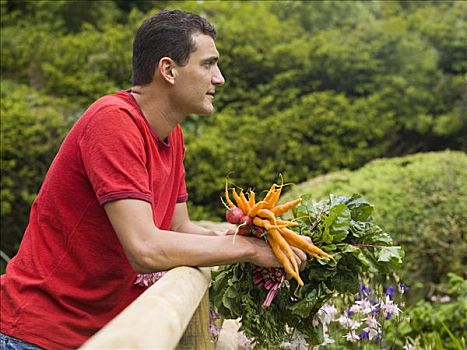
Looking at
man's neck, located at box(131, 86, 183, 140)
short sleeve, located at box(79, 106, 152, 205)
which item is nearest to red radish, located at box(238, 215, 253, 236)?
short sleeve, located at box(79, 106, 152, 205)

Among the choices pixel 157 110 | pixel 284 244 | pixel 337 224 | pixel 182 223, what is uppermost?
pixel 157 110

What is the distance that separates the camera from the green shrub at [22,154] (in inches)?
305

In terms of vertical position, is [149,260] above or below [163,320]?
below

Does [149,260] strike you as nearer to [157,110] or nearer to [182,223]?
[157,110]

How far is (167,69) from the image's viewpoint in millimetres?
2648

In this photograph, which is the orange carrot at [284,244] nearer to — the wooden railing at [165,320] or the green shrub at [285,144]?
the wooden railing at [165,320]

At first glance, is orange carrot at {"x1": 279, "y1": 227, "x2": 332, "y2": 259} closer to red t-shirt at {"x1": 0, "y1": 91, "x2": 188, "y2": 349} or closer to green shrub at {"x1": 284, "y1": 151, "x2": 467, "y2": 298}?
red t-shirt at {"x1": 0, "y1": 91, "x2": 188, "y2": 349}

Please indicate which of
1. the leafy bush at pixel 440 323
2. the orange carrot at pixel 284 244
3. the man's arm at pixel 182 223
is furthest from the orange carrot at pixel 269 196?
the leafy bush at pixel 440 323

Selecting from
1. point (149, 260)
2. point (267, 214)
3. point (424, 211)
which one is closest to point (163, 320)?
point (149, 260)

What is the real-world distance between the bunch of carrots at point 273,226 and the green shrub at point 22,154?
5.66 m

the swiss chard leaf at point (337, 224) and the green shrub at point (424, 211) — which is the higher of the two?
the swiss chard leaf at point (337, 224)

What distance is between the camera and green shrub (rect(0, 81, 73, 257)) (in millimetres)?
7754

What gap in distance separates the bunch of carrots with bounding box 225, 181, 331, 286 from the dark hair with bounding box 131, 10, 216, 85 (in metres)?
0.55

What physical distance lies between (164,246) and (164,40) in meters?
0.78
